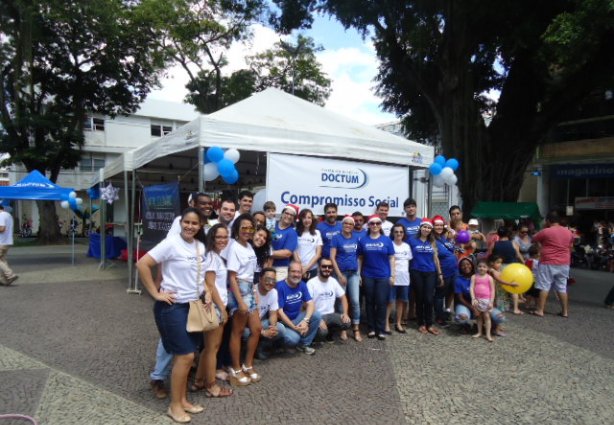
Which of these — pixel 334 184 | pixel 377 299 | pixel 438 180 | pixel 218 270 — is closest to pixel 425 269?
pixel 377 299

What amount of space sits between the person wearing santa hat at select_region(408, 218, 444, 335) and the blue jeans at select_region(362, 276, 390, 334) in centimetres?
50

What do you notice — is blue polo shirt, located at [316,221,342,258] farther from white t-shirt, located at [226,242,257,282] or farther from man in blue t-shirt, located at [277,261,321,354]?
white t-shirt, located at [226,242,257,282]

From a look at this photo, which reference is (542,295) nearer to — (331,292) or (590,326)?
(590,326)

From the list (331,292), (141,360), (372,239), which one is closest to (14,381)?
(141,360)

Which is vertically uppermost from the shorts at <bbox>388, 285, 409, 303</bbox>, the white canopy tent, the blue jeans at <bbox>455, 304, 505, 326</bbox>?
the white canopy tent

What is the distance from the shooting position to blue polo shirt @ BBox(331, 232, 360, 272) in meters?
5.25

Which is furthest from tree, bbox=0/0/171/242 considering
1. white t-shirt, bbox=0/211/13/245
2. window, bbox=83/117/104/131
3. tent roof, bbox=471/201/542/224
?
tent roof, bbox=471/201/542/224

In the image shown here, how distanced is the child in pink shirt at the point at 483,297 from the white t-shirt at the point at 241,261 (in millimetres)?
3105

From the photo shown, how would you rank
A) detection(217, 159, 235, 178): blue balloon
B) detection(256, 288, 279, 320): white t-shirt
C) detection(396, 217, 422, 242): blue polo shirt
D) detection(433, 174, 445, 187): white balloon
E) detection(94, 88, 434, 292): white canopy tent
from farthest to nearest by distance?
detection(433, 174, 445, 187): white balloon → detection(396, 217, 422, 242): blue polo shirt → detection(94, 88, 434, 292): white canopy tent → detection(217, 159, 235, 178): blue balloon → detection(256, 288, 279, 320): white t-shirt

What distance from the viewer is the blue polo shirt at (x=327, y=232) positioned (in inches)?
215

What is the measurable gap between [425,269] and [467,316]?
809 millimetres

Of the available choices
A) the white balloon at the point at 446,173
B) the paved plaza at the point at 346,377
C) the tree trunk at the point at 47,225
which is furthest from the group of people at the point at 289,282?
the tree trunk at the point at 47,225

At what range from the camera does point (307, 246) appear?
204 inches

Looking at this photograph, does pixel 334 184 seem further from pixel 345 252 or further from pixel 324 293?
pixel 324 293
